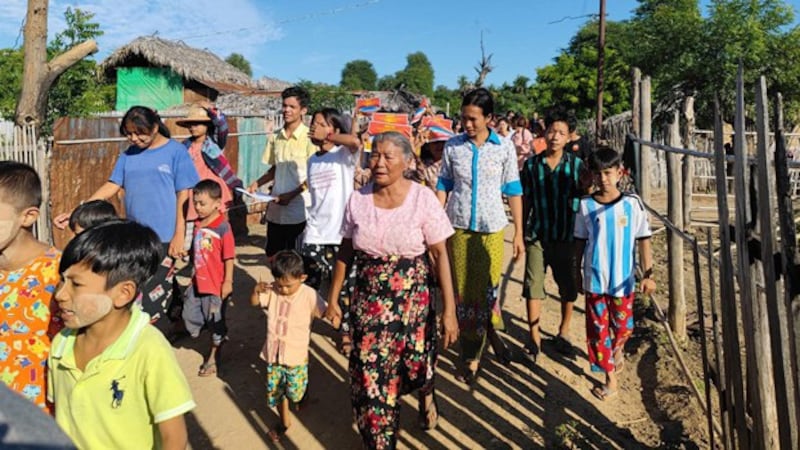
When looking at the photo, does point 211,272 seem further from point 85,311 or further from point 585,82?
point 585,82

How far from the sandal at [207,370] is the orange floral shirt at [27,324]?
89.1 inches

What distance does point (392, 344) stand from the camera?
9.59 feet

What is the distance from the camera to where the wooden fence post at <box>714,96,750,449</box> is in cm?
227

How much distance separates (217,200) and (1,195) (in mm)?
2283

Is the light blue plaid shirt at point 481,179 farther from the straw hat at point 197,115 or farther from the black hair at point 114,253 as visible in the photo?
the black hair at point 114,253

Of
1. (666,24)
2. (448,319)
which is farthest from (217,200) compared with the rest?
(666,24)

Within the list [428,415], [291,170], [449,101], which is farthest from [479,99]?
[449,101]

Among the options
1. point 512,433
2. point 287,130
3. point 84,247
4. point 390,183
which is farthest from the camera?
point 287,130

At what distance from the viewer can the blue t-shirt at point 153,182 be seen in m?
3.85

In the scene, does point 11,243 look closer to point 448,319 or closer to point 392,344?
point 392,344

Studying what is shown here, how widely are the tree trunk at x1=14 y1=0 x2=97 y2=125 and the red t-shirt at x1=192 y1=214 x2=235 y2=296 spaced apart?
3.66m

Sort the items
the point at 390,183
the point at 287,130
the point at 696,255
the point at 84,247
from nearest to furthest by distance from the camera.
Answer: the point at 84,247
the point at 390,183
the point at 696,255
the point at 287,130

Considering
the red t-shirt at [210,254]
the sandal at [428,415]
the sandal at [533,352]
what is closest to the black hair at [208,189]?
the red t-shirt at [210,254]

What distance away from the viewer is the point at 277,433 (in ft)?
11.2
